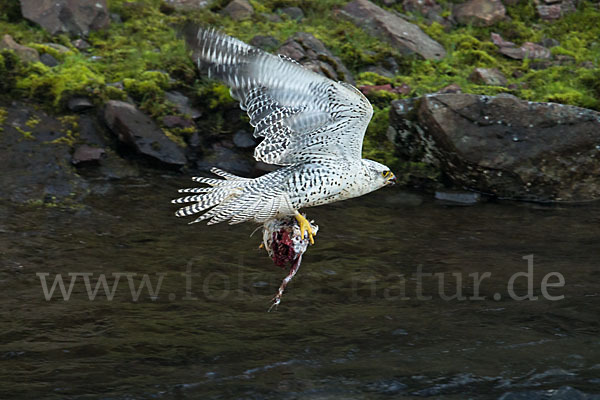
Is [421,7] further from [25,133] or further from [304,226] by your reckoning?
[304,226]

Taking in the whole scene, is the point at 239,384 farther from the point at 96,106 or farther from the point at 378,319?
the point at 96,106

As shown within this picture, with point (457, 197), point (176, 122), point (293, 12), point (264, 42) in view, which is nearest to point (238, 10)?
point (293, 12)

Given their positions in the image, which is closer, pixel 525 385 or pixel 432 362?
pixel 525 385

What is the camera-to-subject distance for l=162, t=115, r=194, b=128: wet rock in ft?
31.3

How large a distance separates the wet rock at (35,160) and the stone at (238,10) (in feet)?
11.6

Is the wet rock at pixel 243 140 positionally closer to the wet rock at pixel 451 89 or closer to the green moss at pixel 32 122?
the green moss at pixel 32 122

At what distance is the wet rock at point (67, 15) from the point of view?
1071cm

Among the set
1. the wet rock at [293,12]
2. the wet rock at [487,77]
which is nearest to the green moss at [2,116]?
the wet rock at [293,12]

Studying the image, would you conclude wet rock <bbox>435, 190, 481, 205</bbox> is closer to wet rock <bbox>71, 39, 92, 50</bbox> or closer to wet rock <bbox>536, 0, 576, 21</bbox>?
wet rock <bbox>536, 0, 576, 21</bbox>

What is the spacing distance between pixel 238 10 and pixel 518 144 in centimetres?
499

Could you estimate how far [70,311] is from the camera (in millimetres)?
5895

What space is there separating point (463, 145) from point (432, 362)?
13.6 feet

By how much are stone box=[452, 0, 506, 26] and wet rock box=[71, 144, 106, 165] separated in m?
6.24

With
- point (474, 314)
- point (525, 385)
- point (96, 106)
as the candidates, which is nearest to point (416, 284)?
point (474, 314)
